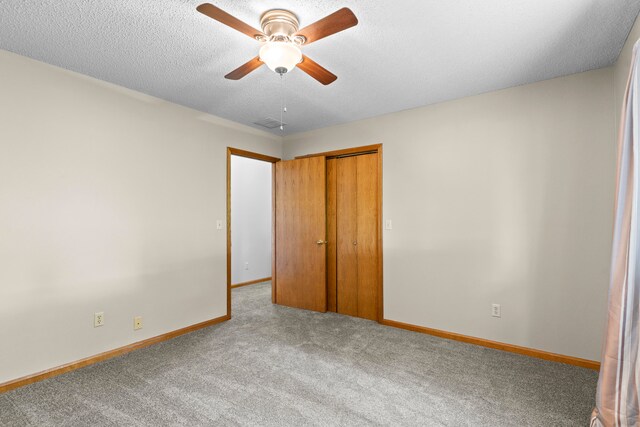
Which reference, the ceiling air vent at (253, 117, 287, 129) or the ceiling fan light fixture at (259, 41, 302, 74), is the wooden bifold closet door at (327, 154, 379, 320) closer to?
the ceiling air vent at (253, 117, 287, 129)

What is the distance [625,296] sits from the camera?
164cm

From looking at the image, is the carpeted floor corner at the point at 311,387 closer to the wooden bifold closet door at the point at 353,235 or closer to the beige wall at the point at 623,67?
the wooden bifold closet door at the point at 353,235

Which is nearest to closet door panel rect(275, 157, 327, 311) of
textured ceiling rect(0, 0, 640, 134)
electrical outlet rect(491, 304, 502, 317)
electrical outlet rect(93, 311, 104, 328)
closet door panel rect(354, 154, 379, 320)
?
closet door panel rect(354, 154, 379, 320)

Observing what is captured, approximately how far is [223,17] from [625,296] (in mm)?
2473

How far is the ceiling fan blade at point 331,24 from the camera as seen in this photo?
58.6 inches

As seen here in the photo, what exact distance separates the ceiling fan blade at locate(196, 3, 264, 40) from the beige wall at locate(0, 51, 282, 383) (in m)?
1.84

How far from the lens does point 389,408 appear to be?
201 cm

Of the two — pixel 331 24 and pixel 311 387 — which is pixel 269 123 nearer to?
pixel 331 24

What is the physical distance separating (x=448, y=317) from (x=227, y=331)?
231cm

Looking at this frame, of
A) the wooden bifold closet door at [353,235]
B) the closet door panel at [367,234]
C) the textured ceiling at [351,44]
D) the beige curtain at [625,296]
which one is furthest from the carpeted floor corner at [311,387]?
the textured ceiling at [351,44]

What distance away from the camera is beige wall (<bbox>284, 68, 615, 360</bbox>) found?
8.34 feet

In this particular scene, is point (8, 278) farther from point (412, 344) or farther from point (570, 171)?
point (570, 171)

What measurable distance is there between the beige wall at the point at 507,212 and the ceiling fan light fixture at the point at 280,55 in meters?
2.01

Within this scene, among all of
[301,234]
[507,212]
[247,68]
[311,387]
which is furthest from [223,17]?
[301,234]
